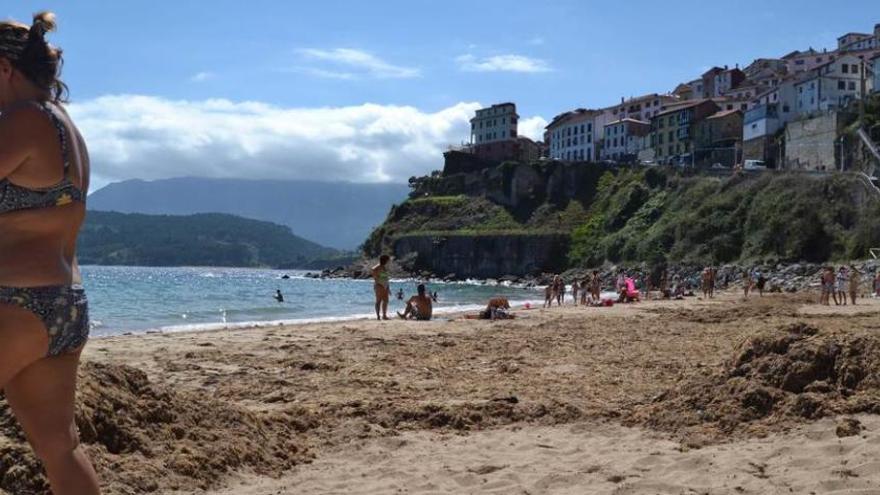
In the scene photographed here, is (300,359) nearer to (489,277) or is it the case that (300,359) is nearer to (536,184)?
(489,277)

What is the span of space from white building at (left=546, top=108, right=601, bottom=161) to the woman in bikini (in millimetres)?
119070

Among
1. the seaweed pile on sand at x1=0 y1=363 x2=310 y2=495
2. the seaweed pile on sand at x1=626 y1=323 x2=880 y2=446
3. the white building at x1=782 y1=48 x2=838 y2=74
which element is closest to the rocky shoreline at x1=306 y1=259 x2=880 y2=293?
the seaweed pile on sand at x1=626 y1=323 x2=880 y2=446

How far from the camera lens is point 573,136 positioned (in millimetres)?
124062

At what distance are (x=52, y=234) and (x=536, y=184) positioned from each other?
105 metres

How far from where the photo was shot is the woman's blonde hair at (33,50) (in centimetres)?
304

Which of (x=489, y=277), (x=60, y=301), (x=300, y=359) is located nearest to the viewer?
(x=60, y=301)

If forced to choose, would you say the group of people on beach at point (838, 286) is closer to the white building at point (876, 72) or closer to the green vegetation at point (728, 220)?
the green vegetation at point (728, 220)

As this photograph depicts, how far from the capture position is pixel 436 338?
14.2 metres

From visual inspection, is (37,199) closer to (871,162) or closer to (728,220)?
(871,162)

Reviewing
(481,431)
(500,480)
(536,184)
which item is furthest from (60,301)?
(536,184)

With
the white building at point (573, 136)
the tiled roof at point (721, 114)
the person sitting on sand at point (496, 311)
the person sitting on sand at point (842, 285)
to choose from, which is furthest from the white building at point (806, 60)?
the person sitting on sand at point (496, 311)

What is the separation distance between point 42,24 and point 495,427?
4800mm

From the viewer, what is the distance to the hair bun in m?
3.06

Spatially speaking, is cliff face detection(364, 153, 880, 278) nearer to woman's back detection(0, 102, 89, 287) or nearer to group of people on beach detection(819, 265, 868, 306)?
group of people on beach detection(819, 265, 868, 306)
